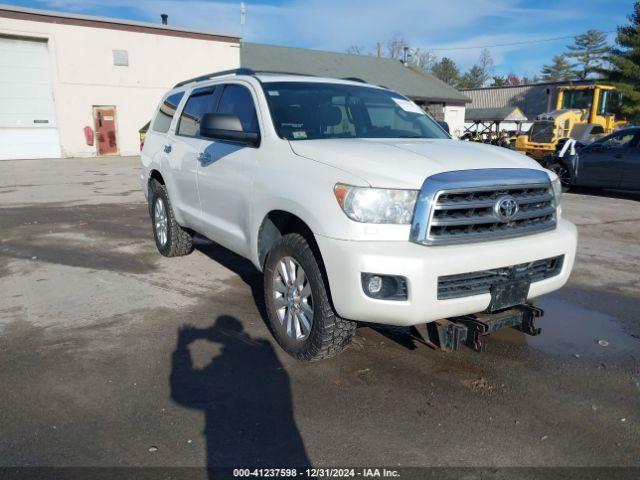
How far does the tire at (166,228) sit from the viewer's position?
609cm

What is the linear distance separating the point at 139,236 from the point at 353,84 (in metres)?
4.30

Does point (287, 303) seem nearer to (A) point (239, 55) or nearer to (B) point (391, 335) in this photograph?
(B) point (391, 335)

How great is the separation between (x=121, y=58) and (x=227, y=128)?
2352cm

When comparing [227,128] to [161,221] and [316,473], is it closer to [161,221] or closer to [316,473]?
[316,473]

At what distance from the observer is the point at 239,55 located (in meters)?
28.4

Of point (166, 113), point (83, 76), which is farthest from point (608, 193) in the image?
point (83, 76)

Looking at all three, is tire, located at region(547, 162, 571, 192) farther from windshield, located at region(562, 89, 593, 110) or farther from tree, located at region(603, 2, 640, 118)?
tree, located at region(603, 2, 640, 118)

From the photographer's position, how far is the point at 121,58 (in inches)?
963

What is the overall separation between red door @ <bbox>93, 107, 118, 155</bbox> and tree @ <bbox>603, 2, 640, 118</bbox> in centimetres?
2905

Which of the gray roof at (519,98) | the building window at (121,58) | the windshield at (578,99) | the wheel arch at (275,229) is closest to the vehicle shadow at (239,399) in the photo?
the wheel arch at (275,229)

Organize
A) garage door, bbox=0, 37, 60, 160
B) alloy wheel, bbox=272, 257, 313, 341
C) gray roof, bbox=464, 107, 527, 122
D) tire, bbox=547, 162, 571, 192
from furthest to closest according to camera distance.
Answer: gray roof, bbox=464, 107, 527, 122, garage door, bbox=0, 37, 60, 160, tire, bbox=547, 162, 571, 192, alloy wheel, bbox=272, 257, 313, 341

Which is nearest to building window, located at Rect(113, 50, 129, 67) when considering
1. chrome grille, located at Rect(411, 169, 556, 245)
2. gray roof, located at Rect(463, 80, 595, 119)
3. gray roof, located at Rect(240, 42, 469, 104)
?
gray roof, located at Rect(240, 42, 469, 104)

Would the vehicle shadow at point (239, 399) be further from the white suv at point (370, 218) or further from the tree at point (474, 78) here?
the tree at point (474, 78)

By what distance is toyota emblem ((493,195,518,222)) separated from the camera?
324 centimetres
